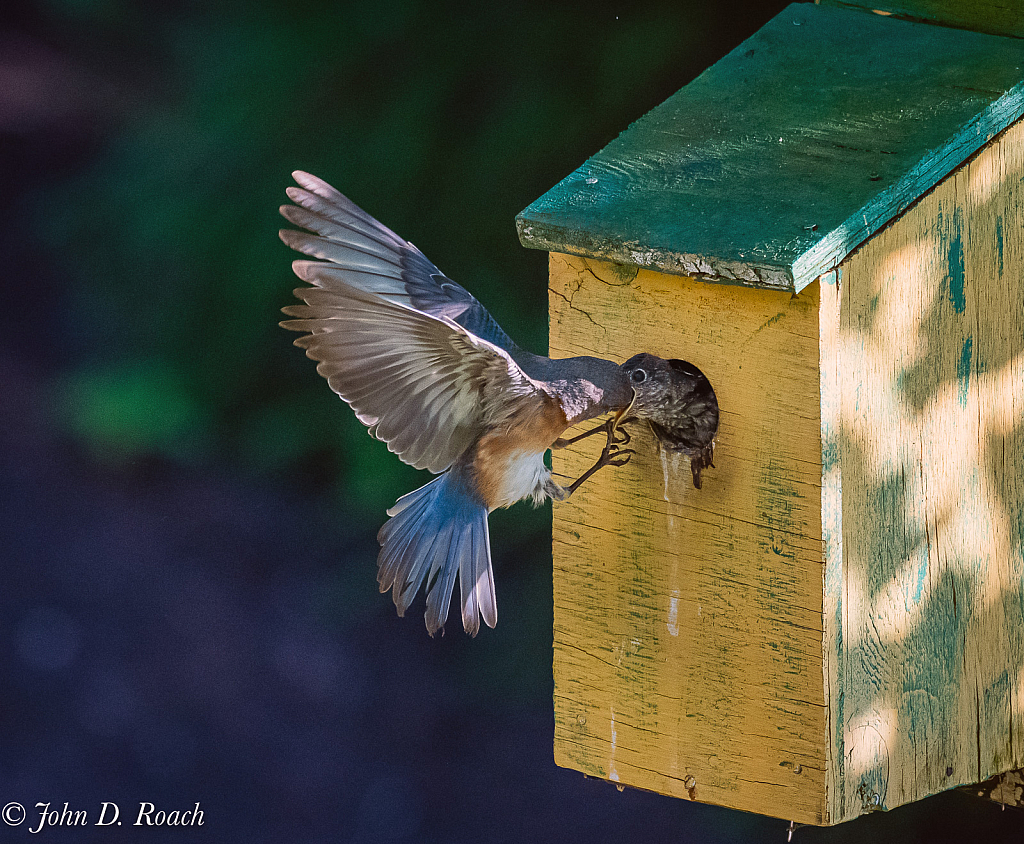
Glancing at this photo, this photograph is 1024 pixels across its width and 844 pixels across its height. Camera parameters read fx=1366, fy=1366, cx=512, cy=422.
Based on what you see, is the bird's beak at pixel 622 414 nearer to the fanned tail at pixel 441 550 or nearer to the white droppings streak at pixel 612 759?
the fanned tail at pixel 441 550

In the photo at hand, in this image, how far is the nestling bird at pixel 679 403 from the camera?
84.0 inches

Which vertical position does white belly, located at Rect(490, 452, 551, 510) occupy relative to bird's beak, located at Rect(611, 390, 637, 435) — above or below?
below

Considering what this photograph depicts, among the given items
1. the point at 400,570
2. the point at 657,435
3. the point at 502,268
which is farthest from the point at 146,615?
the point at 657,435

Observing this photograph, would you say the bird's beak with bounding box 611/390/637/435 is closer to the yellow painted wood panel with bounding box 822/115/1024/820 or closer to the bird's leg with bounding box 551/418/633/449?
the bird's leg with bounding box 551/418/633/449

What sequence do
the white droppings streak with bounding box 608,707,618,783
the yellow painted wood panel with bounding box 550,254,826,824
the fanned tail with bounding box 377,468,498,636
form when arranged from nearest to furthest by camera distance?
1. the yellow painted wood panel with bounding box 550,254,826,824
2. the fanned tail with bounding box 377,468,498,636
3. the white droppings streak with bounding box 608,707,618,783

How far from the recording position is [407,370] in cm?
195

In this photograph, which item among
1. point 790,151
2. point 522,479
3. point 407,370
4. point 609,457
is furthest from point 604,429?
point 790,151

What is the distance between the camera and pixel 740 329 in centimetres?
202

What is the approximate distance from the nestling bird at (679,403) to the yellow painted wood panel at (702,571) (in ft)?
0.09

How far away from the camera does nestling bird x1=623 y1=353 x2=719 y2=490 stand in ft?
7.00

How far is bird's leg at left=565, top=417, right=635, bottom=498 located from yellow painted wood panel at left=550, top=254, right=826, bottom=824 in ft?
0.06

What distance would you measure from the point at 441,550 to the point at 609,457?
319mm

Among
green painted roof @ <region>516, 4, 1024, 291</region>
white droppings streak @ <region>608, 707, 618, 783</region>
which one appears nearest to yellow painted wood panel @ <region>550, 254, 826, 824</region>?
white droppings streak @ <region>608, 707, 618, 783</region>

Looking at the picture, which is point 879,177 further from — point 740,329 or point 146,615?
point 146,615
